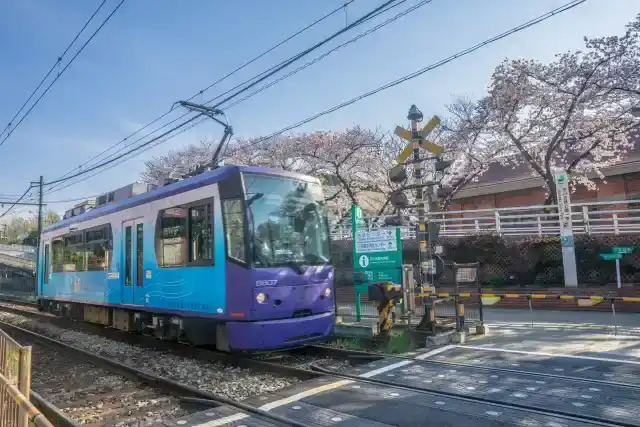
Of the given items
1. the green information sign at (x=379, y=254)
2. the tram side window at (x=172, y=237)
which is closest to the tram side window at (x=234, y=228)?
the tram side window at (x=172, y=237)

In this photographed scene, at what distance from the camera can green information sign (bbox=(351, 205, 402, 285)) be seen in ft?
34.8

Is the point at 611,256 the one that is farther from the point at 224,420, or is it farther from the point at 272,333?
the point at 224,420

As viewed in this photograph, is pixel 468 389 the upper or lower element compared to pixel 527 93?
lower

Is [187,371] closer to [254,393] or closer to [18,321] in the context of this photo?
[254,393]

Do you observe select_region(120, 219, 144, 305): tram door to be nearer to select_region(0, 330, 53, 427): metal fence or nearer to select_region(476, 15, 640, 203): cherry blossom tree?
select_region(0, 330, 53, 427): metal fence

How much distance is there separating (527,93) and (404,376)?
17671mm

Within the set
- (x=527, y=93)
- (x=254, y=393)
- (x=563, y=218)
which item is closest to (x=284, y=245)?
(x=254, y=393)

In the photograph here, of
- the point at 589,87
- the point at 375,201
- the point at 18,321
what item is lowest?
the point at 18,321

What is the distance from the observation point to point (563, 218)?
1434 centimetres

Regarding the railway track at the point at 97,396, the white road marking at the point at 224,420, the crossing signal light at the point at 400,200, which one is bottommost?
the railway track at the point at 97,396

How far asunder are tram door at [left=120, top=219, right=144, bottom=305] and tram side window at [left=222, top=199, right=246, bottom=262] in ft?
10.8

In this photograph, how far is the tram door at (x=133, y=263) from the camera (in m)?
10.2

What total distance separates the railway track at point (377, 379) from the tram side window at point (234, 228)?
6.28 feet

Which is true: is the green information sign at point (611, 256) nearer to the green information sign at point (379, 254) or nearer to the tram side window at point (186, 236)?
the green information sign at point (379, 254)
